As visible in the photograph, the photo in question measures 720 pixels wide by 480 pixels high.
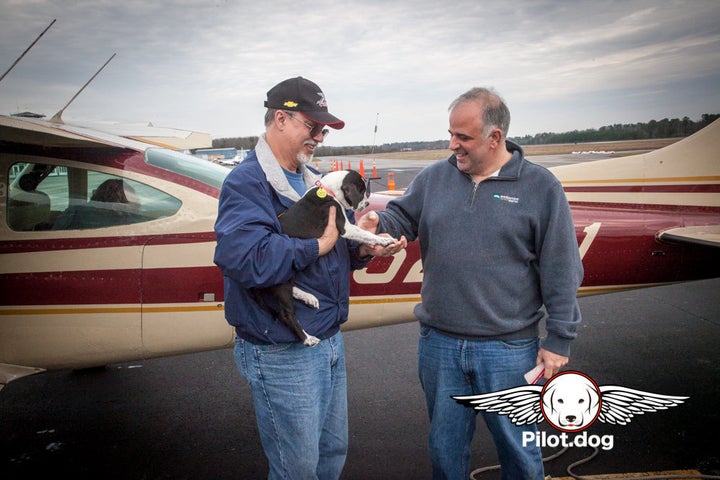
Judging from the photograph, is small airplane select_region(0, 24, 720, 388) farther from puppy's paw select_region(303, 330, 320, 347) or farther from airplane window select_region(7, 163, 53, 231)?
puppy's paw select_region(303, 330, 320, 347)

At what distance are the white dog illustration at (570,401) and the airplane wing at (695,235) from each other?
1.48 meters

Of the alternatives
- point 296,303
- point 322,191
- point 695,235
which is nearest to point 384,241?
point 322,191

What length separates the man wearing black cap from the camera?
1977 mm

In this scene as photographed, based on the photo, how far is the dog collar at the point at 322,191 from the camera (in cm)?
210

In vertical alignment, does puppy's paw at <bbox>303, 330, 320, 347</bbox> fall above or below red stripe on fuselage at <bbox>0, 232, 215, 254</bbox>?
below

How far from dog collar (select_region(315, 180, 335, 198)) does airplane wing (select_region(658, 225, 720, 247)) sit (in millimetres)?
2808

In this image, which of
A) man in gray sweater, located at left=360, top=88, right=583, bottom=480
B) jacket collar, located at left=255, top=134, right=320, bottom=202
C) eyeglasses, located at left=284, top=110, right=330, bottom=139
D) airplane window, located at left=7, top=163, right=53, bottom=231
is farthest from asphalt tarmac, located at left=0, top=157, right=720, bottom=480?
eyeglasses, located at left=284, top=110, right=330, bottom=139

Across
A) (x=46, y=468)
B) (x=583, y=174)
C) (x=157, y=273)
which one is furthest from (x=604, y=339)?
(x=46, y=468)

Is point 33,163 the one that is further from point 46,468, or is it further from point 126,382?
point 126,382

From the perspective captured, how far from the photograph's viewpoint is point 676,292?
7.33 meters

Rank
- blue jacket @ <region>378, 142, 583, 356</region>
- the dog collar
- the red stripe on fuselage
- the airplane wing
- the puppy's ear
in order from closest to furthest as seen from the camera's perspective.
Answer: the dog collar < blue jacket @ <region>378, 142, 583, 356</region> < the puppy's ear < the red stripe on fuselage < the airplane wing

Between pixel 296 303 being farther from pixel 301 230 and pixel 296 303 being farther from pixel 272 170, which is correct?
pixel 272 170

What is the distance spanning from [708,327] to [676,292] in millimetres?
1565

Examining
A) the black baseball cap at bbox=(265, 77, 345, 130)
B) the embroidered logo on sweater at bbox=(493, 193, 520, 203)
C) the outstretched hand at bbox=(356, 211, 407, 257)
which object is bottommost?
the outstretched hand at bbox=(356, 211, 407, 257)
